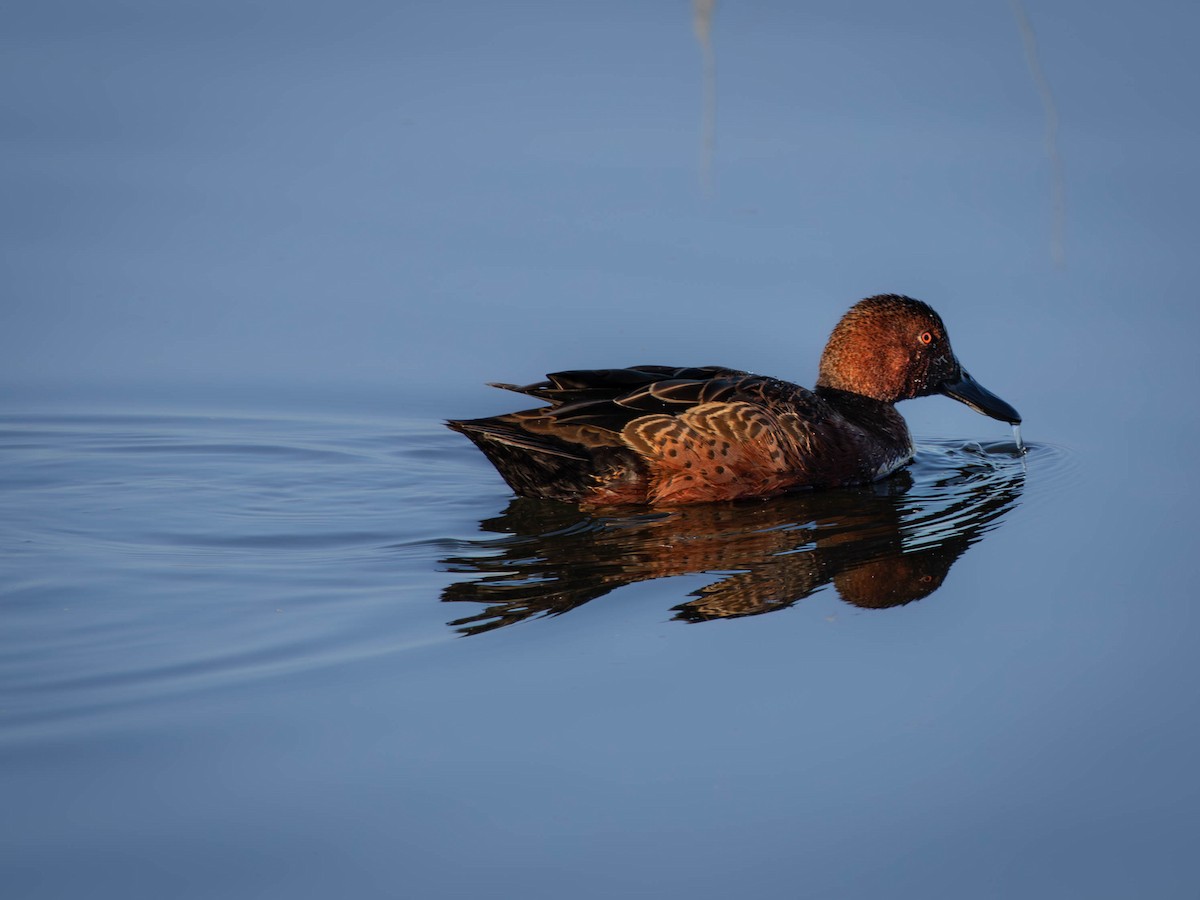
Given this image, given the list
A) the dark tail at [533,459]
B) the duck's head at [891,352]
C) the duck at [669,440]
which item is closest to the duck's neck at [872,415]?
the duck's head at [891,352]

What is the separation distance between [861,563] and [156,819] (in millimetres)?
3429

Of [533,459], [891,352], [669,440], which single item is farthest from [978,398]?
[533,459]

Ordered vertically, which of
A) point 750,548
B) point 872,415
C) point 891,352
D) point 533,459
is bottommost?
point 750,548

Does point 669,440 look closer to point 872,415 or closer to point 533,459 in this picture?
point 533,459

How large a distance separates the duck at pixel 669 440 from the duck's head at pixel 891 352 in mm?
673

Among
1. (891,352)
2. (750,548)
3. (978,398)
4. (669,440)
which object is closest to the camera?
(750,548)

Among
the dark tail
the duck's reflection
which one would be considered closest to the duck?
the dark tail

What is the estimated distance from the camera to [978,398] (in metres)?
8.54

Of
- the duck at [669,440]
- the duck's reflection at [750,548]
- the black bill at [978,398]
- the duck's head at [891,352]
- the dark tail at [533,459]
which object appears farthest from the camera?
the duck's head at [891,352]

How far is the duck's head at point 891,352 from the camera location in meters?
8.70

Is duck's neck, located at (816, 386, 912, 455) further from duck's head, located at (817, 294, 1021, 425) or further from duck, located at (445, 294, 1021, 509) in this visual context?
duck, located at (445, 294, 1021, 509)

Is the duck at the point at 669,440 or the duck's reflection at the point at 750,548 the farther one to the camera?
the duck at the point at 669,440

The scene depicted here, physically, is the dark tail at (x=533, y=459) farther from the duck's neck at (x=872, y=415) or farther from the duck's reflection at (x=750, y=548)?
the duck's neck at (x=872, y=415)

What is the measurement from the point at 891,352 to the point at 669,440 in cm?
174
